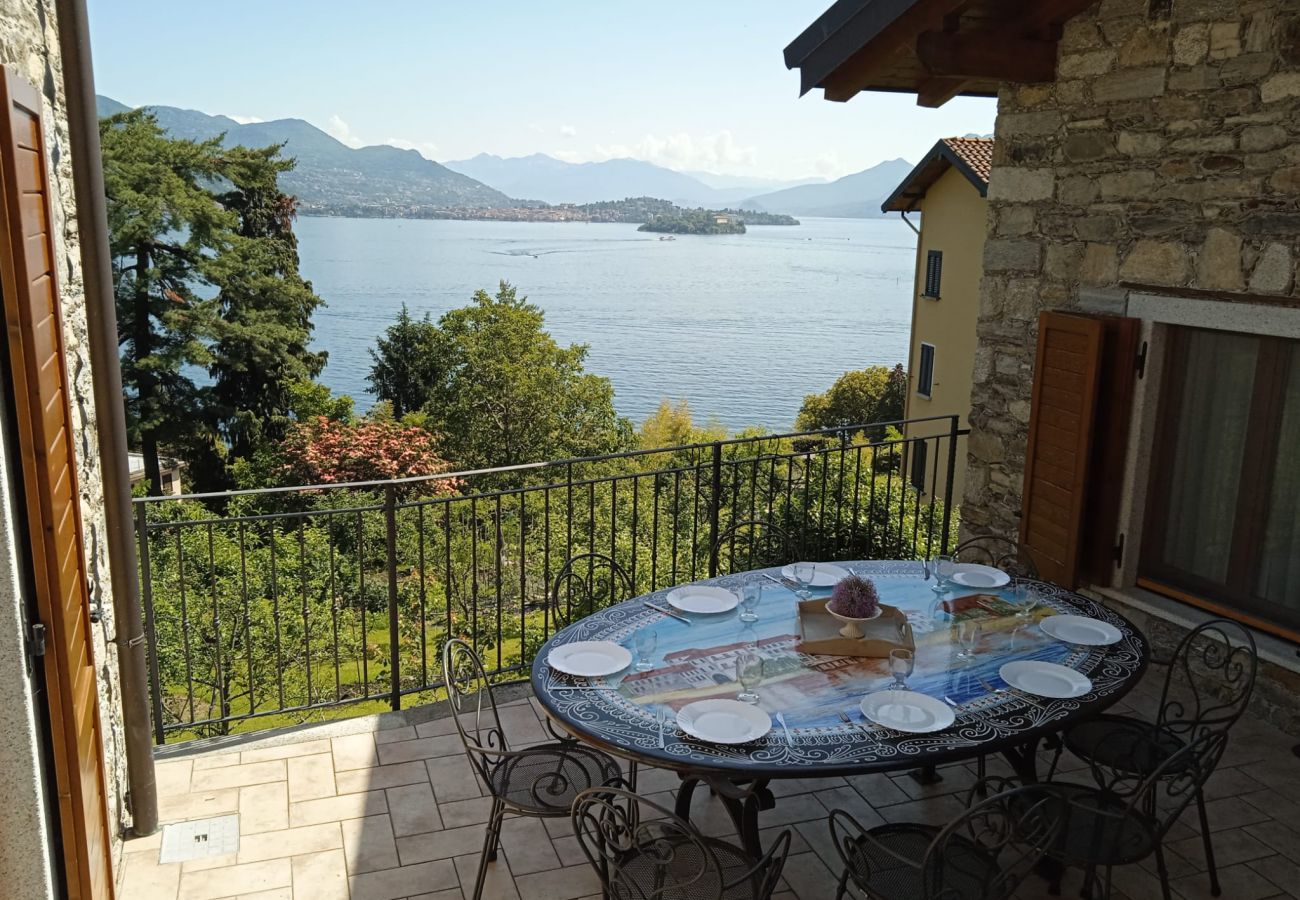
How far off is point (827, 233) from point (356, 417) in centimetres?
12807

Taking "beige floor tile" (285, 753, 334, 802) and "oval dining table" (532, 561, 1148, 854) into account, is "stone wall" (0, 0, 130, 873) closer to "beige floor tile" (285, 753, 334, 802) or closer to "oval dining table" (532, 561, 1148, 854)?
"beige floor tile" (285, 753, 334, 802)

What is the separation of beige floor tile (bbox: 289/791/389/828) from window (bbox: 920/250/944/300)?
15.5m

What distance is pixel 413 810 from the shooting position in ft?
10.6

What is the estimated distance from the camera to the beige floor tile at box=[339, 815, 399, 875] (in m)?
2.96

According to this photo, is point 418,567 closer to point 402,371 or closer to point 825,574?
point 825,574

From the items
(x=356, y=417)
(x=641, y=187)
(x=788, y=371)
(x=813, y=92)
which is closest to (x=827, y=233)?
(x=641, y=187)

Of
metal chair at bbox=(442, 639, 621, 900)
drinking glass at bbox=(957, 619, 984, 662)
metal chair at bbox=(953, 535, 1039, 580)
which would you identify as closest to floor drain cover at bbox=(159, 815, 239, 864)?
metal chair at bbox=(442, 639, 621, 900)

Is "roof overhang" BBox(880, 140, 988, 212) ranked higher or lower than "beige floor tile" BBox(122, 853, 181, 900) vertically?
higher

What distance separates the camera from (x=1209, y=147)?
12.3ft

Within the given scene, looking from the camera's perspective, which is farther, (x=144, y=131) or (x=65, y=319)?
(x=144, y=131)

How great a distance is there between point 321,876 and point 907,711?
176 centimetres

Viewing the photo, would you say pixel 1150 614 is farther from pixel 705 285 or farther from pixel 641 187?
pixel 641 187

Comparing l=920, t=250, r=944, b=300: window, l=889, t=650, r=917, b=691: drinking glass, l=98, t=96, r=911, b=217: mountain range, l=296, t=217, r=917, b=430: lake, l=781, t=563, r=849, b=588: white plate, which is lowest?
l=296, t=217, r=917, b=430: lake

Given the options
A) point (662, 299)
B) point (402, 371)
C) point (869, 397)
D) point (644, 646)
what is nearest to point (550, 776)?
point (644, 646)
